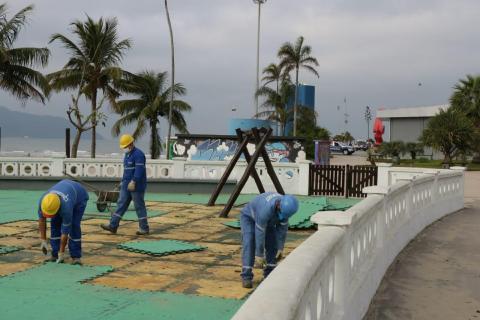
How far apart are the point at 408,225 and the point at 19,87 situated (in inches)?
750

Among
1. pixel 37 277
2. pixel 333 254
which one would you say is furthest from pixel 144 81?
pixel 333 254

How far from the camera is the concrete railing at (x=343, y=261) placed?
255 cm

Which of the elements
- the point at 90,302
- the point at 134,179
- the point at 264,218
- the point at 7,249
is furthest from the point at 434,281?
the point at 7,249

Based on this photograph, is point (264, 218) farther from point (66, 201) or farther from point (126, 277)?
point (66, 201)

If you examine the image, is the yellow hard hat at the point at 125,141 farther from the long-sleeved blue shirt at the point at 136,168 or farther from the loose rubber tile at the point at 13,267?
the loose rubber tile at the point at 13,267

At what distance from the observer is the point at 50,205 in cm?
688

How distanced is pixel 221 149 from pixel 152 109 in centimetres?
798

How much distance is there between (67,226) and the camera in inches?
283

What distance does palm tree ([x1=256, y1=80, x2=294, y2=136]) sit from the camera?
155ft

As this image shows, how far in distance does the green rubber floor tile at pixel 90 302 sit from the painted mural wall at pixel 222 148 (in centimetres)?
2172

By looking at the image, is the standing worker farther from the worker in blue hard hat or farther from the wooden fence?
the wooden fence

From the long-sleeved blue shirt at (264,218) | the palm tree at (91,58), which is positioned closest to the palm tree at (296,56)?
the palm tree at (91,58)

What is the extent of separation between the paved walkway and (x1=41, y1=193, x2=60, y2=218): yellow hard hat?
12.6 ft

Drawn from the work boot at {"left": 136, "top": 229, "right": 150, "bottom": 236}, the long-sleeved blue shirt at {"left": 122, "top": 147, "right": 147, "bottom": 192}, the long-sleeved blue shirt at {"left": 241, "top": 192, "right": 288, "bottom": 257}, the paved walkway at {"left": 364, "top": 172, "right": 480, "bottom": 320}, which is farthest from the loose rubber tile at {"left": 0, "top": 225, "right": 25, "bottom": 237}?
the paved walkway at {"left": 364, "top": 172, "right": 480, "bottom": 320}
